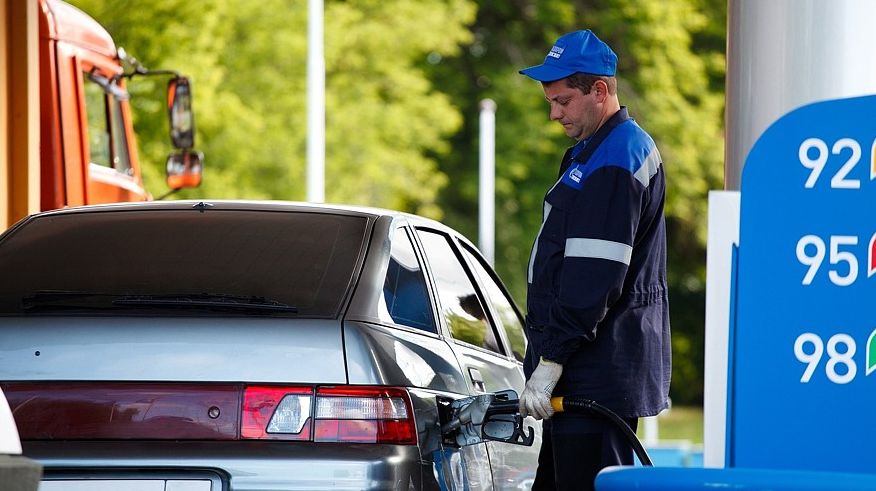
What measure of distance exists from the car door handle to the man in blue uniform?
17.1 inches

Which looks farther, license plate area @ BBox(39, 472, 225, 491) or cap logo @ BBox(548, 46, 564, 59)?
cap logo @ BBox(548, 46, 564, 59)

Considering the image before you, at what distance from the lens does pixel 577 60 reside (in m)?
4.94


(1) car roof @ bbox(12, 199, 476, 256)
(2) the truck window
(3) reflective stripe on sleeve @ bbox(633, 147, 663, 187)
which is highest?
(2) the truck window

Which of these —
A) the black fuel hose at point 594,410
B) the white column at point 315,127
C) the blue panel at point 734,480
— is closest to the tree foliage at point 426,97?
the white column at point 315,127

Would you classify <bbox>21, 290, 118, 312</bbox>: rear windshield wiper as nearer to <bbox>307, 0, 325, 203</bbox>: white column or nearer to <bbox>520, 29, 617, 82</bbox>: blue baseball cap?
<bbox>520, 29, 617, 82</bbox>: blue baseball cap

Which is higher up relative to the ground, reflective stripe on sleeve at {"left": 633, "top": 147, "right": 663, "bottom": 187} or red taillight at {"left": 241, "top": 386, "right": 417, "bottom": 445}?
reflective stripe on sleeve at {"left": 633, "top": 147, "right": 663, "bottom": 187}

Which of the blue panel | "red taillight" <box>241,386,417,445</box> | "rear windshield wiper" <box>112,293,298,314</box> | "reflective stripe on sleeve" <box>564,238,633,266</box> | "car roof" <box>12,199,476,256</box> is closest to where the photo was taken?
the blue panel

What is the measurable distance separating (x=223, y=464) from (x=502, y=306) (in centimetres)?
268

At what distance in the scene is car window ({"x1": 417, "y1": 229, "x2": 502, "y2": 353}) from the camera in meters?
5.57

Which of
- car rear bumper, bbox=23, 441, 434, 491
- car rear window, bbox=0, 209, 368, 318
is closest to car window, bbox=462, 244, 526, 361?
car rear window, bbox=0, 209, 368, 318

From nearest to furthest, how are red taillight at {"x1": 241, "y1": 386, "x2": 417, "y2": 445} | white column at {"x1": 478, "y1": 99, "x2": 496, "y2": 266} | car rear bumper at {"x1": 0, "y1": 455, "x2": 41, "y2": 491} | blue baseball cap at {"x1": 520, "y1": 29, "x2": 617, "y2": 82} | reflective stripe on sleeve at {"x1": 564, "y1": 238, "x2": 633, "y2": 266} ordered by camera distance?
car rear bumper at {"x1": 0, "y1": 455, "x2": 41, "y2": 491} → red taillight at {"x1": 241, "y1": 386, "x2": 417, "y2": 445} → reflective stripe on sleeve at {"x1": 564, "y1": 238, "x2": 633, "y2": 266} → blue baseball cap at {"x1": 520, "y1": 29, "x2": 617, "y2": 82} → white column at {"x1": 478, "y1": 99, "x2": 496, "y2": 266}

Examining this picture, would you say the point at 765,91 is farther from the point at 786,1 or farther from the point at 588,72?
the point at 588,72

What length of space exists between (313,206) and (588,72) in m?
1.07

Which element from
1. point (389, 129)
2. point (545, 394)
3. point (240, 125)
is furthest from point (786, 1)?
point (389, 129)
